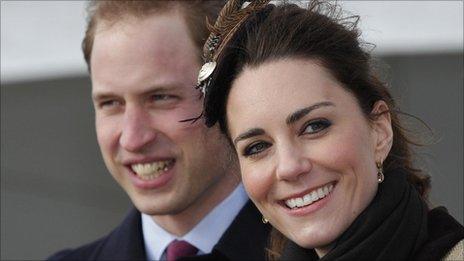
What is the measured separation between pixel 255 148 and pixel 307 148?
118 millimetres

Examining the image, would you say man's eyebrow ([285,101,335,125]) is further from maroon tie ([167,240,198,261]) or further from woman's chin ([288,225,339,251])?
maroon tie ([167,240,198,261])

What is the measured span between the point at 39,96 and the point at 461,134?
1922 millimetres

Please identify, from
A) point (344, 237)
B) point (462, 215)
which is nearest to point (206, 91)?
point (344, 237)

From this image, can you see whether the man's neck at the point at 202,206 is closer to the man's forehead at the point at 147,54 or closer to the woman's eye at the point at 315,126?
the man's forehead at the point at 147,54

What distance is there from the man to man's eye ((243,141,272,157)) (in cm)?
60

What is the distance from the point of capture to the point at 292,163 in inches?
89.8

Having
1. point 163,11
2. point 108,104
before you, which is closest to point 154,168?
point 108,104

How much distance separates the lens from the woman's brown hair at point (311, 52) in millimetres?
2373

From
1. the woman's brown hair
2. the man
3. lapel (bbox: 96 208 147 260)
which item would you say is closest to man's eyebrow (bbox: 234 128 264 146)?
the woman's brown hair

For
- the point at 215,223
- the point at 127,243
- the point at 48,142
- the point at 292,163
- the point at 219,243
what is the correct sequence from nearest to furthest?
the point at 292,163
the point at 219,243
the point at 215,223
the point at 127,243
the point at 48,142

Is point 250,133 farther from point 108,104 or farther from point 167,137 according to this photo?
point 108,104

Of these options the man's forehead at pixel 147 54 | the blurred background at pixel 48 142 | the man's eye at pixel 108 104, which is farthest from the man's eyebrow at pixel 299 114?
the blurred background at pixel 48 142

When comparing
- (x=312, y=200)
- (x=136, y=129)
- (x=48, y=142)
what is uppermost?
(x=312, y=200)

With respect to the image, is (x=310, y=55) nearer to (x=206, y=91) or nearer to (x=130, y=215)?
(x=206, y=91)
